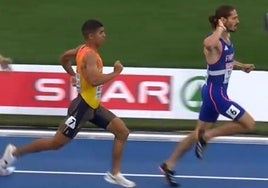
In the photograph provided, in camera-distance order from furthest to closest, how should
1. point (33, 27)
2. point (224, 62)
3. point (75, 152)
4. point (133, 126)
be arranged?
1. point (33, 27)
2. point (133, 126)
3. point (75, 152)
4. point (224, 62)

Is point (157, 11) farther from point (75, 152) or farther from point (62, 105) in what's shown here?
point (75, 152)

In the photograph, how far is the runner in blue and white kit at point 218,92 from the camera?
9836 millimetres

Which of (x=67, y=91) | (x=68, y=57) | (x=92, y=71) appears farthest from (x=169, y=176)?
(x=67, y=91)

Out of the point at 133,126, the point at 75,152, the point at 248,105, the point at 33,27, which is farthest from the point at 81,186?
the point at 33,27

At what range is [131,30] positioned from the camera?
21109 mm

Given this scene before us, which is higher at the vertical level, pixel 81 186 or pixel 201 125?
pixel 201 125

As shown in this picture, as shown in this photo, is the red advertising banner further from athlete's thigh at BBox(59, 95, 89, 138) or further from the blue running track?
athlete's thigh at BBox(59, 95, 89, 138)

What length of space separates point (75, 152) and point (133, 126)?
1825mm

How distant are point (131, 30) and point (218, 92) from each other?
11.4 meters

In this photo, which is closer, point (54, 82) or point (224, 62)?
point (224, 62)

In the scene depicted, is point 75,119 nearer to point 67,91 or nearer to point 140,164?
point 140,164

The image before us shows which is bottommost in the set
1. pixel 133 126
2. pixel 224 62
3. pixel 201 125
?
pixel 133 126

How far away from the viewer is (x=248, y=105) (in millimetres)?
13438

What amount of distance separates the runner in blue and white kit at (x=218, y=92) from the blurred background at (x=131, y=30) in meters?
8.53
